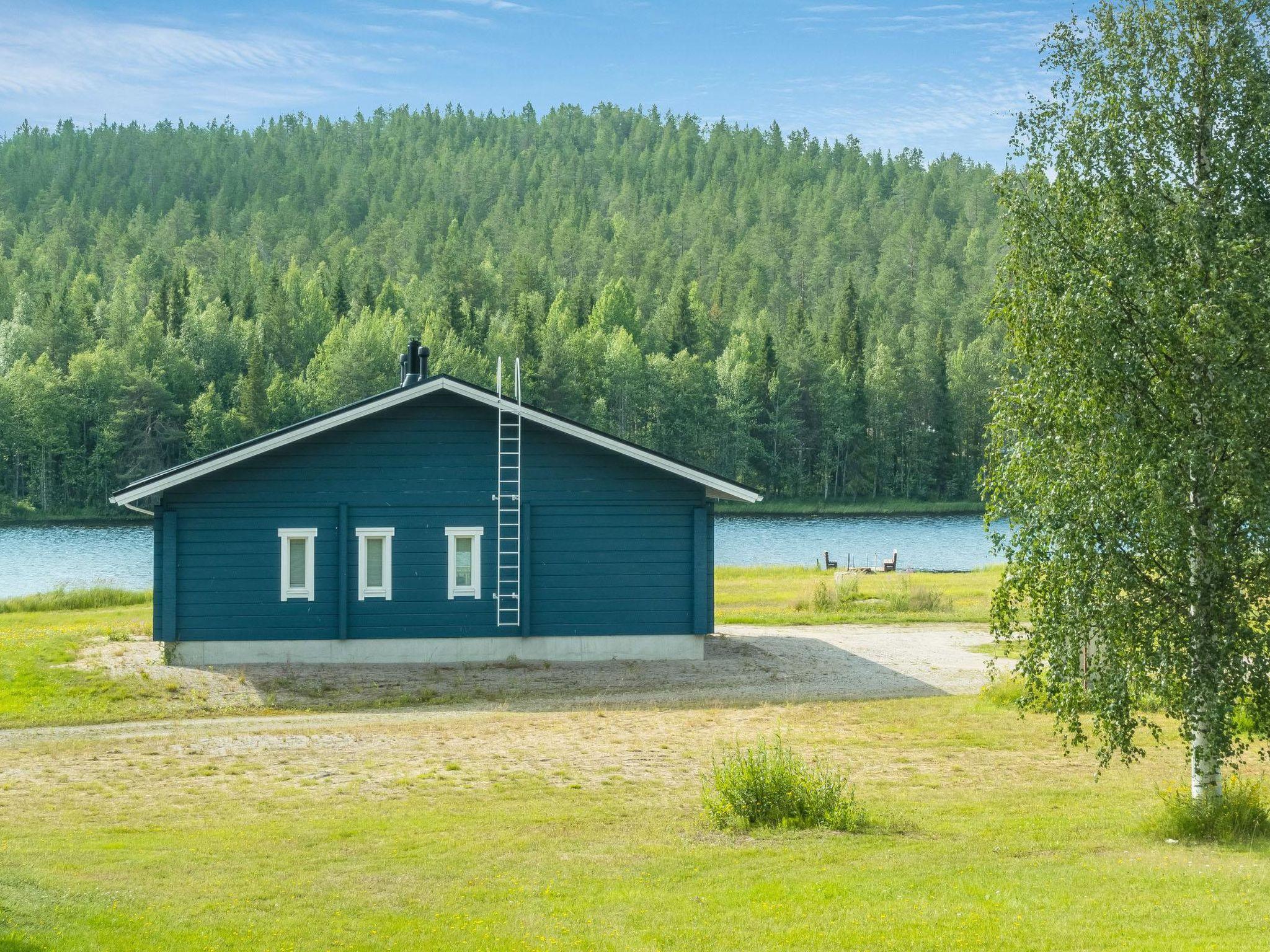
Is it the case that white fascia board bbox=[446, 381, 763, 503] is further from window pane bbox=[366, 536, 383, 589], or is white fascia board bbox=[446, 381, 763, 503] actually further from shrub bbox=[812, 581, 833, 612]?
shrub bbox=[812, 581, 833, 612]

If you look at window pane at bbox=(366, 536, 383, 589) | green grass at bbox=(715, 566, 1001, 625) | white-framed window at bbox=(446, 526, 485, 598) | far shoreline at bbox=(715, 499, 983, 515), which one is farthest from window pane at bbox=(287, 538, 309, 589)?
far shoreline at bbox=(715, 499, 983, 515)

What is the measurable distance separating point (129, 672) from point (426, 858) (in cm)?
1289

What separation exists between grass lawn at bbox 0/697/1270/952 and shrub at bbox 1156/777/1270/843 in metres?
0.36

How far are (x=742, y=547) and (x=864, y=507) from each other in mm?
48624

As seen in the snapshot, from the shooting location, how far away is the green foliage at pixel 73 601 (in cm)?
3506

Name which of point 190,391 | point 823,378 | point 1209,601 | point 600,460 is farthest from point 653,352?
point 1209,601

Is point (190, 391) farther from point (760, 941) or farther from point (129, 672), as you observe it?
point (760, 941)

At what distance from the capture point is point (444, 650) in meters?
23.8

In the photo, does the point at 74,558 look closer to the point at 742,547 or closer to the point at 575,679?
the point at 742,547

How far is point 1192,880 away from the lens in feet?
33.0

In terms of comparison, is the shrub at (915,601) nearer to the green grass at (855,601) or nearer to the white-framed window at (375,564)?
the green grass at (855,601)

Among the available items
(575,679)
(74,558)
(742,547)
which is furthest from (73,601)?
(742,547)

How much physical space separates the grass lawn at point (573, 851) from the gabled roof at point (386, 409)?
6.22 m

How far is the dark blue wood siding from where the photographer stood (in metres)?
23.5
